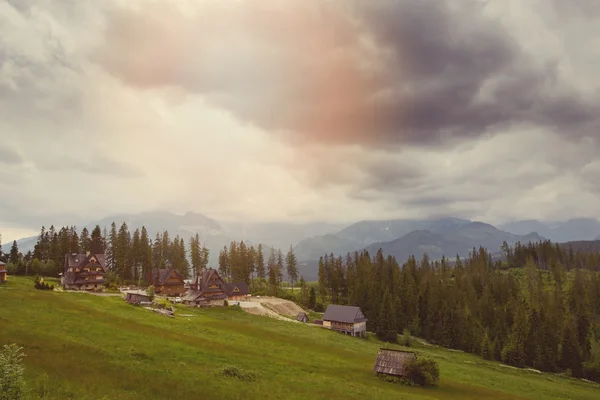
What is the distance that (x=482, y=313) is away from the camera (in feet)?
497

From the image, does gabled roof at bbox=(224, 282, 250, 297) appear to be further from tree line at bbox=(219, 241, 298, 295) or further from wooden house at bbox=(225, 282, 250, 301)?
tree line at bbox=(219, 241, 298, 295)

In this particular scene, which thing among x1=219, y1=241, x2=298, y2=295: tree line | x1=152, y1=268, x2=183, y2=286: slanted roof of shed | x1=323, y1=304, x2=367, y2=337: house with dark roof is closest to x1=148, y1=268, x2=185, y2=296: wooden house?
x1=152, y1=268, x2=183, y2=286: slanted roof of shed

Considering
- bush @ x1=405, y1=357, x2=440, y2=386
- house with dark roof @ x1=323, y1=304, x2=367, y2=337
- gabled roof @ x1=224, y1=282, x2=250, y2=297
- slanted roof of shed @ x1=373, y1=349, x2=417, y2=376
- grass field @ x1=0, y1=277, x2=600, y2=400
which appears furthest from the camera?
gabled roof @ x1=224, y1=282, x2=250, y2=297

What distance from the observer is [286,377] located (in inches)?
1757

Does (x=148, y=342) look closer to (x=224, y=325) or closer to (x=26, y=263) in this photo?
(x=224, y=325)

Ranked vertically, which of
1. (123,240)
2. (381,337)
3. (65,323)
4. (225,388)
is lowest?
(381,337)

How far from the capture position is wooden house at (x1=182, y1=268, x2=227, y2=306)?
385ft

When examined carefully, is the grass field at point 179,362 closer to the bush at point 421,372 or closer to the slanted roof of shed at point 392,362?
the bush at point 421,372

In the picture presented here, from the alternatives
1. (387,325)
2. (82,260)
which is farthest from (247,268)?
(387,325)

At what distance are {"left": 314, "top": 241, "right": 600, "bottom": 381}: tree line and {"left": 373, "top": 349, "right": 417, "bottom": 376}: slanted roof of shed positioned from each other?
69.6 meters

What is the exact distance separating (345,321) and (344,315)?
2.02m

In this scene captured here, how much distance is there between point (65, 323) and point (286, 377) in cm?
3254

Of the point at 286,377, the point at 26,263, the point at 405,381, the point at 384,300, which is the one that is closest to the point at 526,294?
the point at 384,300

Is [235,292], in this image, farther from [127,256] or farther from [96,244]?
[96,244]
